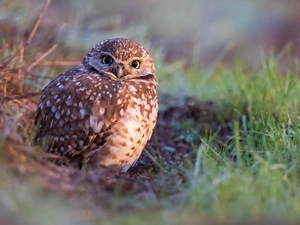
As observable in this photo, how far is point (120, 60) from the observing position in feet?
14.0

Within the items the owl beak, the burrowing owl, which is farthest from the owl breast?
the owl beak

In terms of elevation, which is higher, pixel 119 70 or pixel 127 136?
pixel 119 70

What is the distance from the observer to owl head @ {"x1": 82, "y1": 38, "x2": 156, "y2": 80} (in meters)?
4.27

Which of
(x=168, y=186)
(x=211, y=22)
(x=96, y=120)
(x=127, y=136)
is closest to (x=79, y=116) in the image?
(x=96, y=120)

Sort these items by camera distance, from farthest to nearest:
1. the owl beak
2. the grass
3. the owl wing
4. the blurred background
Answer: the blurred background < the owl beak < the owl wing < the grass

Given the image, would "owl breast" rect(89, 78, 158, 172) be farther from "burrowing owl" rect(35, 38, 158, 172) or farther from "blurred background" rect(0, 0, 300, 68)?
"blurred background" rect(0, 0, 300, 68)

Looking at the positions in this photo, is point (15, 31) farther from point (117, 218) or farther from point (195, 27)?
point (195, 27)

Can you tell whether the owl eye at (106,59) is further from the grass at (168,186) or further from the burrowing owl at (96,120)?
the grass at (168,186)

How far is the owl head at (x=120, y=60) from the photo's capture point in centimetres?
427

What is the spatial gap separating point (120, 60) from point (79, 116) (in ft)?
1.78

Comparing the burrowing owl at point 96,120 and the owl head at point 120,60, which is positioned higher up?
the owl head at point 120,60

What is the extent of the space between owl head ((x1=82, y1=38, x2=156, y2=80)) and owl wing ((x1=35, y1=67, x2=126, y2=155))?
217mm

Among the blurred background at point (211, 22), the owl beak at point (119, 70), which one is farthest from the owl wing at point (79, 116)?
the blurred background at point (211, 22)

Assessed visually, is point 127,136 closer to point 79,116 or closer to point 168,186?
point 79,116
